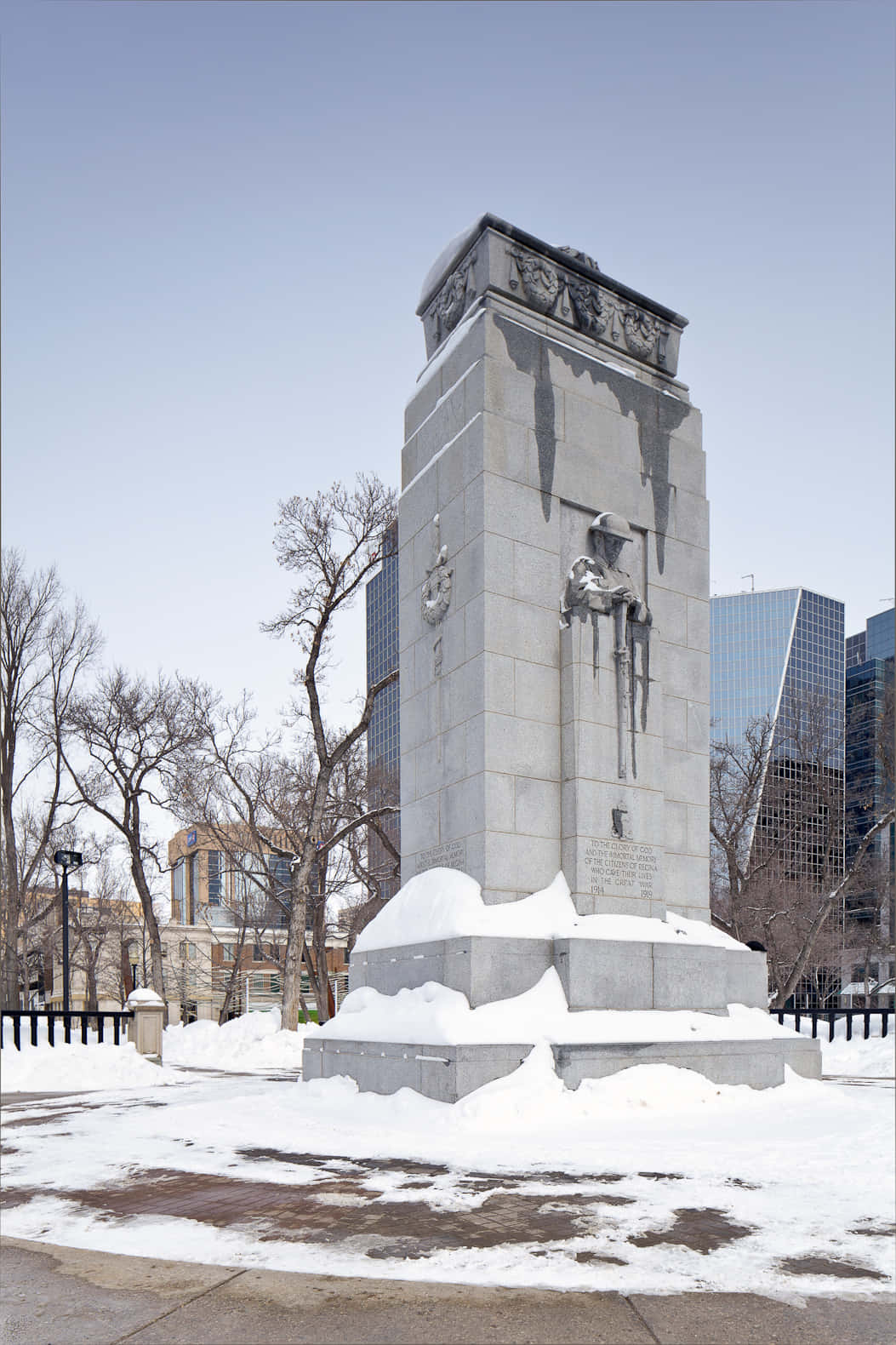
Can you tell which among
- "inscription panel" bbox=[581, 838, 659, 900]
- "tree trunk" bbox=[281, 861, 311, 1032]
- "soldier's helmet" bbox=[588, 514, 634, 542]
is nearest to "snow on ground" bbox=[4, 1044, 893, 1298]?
"inscription panel" bbox=[581, 838, 659, 900]

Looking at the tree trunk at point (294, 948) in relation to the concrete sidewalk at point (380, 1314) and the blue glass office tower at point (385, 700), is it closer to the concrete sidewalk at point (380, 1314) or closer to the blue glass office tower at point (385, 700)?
the blue glass office tower at point (385, 700)

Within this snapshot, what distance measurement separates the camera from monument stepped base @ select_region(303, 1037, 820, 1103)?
389 inches

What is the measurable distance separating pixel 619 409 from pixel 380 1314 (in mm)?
12294

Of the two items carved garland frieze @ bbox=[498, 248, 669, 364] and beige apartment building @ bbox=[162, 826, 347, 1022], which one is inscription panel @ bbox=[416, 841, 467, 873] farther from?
beige apartment building @ bbox=[162, 826, 347, 1022]

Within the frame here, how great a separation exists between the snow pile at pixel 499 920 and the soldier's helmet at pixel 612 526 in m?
4.42

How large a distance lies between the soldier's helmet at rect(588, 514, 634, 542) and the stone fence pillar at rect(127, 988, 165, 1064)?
571 inches

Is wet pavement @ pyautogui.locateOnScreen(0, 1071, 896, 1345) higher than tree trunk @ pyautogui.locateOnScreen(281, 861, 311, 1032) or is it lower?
higher

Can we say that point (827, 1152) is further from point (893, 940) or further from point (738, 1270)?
point (893, 940)

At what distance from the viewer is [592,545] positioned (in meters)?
13.7

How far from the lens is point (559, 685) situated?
12.9 m

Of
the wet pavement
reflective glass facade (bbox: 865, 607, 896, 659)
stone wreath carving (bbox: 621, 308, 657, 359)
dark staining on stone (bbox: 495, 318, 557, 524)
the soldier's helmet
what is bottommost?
the wet pavement

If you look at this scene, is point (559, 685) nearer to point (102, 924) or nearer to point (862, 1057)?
point (862, 1057)

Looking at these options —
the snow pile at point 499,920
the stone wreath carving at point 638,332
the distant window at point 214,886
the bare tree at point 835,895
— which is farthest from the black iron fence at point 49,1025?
the distant window at point 214,886

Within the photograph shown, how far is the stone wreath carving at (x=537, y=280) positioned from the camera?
14.2 meters
